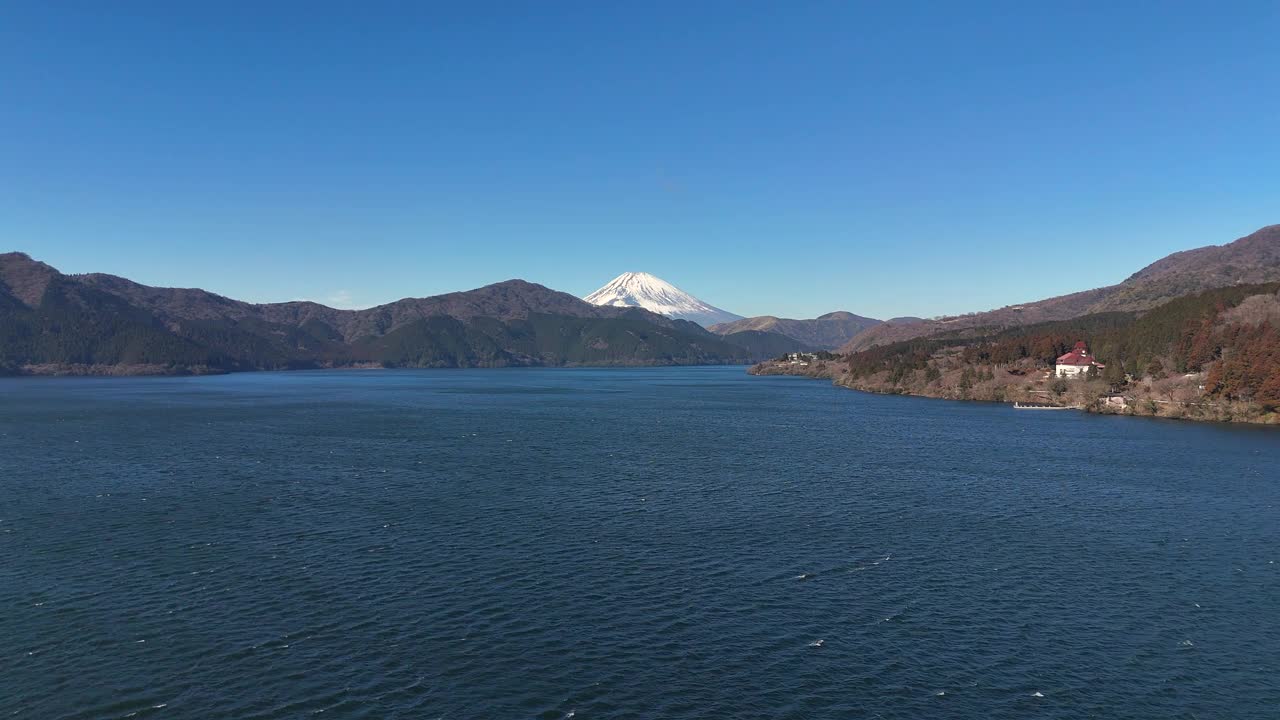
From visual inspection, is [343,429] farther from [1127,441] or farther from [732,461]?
[1127,441]

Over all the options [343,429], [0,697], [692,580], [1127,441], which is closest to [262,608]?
[0,697]

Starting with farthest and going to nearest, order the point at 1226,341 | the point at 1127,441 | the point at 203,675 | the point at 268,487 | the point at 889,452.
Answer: the point at 1226,341
the point at 1127,441
the point at 889,452
the point at 268,487
the point at 203,675

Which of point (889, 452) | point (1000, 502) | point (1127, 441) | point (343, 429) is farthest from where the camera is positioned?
point (343, 429)

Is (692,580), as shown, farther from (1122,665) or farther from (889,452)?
(889,452)

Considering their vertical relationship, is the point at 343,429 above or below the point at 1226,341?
below

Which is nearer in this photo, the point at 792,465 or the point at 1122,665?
the point at 1122,665

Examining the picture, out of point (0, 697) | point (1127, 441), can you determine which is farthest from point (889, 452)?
point (0, 697)
